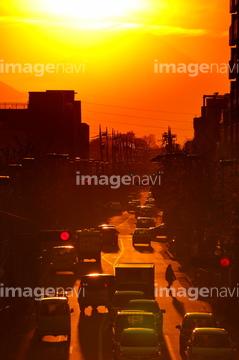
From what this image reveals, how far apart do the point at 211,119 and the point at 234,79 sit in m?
67.7

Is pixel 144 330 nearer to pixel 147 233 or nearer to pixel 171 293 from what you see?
pixel 171 293

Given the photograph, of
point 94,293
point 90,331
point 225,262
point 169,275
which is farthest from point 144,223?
point 225,262

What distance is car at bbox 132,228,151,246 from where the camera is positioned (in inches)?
3580

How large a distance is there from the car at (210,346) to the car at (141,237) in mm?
60720

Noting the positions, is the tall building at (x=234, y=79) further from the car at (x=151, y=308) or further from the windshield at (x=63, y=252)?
A: the car at (x=151, y=308)

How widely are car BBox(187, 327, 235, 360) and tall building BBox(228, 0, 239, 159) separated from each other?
63.9 meters

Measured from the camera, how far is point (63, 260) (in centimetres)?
6531

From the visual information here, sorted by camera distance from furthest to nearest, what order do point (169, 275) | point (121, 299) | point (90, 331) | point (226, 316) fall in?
point (169, 275) → point (226, 316) → point (121, 299) → point (90, 331)

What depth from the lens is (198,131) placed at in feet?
584

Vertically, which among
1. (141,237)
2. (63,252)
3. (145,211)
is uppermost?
(63,252)

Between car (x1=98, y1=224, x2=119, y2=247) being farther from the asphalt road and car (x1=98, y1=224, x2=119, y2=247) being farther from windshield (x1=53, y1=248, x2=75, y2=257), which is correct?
windshield (x1=53, y1=248, x2=75, y2=257)

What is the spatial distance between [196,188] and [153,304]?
30.5 m

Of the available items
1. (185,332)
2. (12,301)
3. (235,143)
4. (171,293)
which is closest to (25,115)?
(235,143)

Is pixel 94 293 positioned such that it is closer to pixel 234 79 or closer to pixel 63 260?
pixel 63 260
